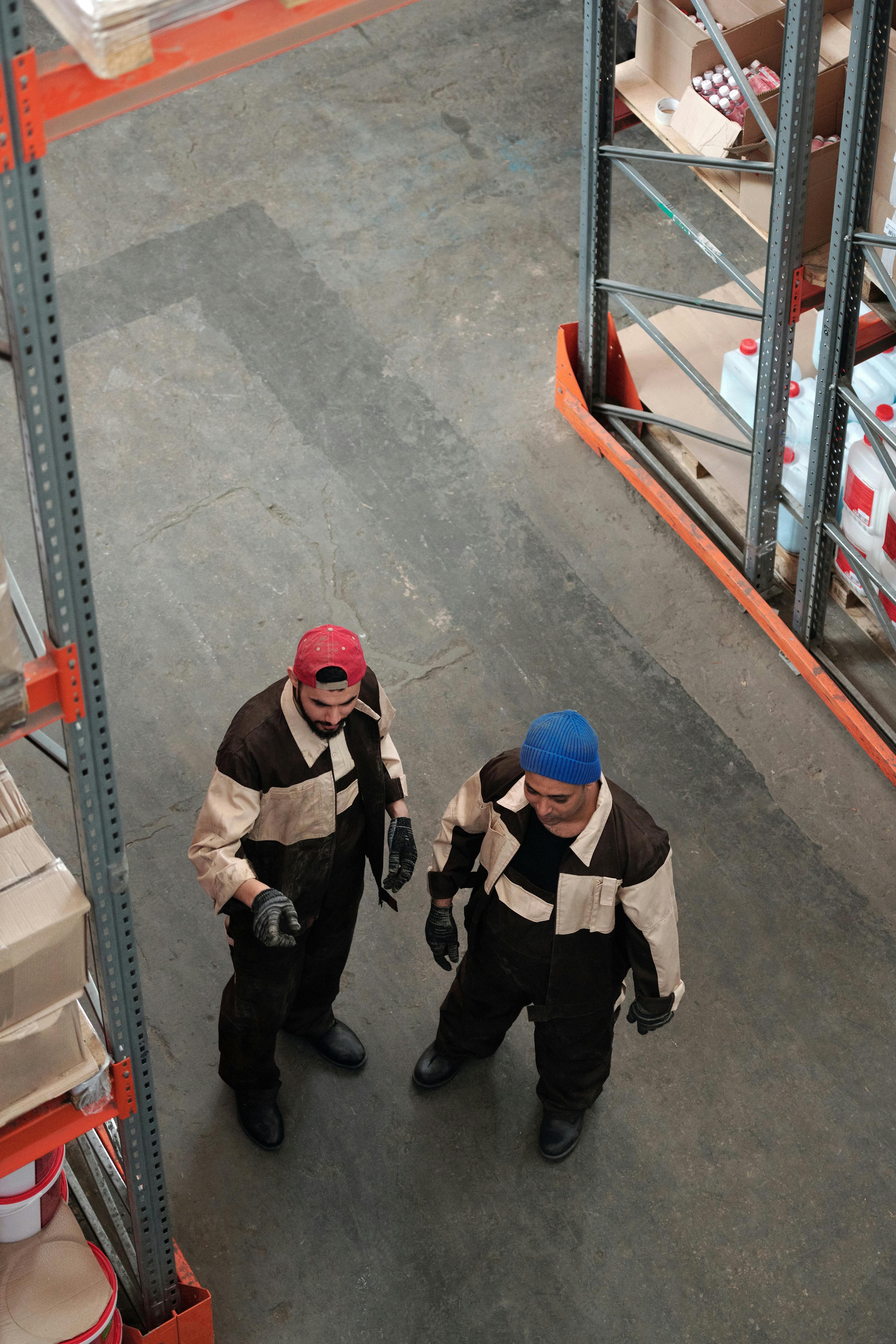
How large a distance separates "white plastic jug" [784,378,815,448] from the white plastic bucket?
4504 mm

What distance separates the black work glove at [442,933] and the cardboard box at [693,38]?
3721 millimetres

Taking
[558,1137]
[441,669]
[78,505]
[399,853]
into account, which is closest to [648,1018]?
[558,1137]

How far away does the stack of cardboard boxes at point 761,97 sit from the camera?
221 inches

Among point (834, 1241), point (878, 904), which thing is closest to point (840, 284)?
point (878, 904)

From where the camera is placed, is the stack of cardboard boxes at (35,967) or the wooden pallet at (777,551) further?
the wooden pallet at (777,551)

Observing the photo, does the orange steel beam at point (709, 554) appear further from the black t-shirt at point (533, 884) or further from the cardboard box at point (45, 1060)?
the cardboard box at point (45, 1060)

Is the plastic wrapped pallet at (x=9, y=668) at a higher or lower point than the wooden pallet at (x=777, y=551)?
higher

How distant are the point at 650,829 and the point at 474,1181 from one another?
1.66m

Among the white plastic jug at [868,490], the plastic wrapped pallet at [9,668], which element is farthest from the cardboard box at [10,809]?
the white plastic jug at [868,490]

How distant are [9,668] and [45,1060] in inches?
43.4

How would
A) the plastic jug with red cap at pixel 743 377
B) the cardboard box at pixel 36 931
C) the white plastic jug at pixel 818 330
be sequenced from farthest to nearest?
the plastic jug with red cap at pixel 743 377, the white plastic jug at pixel 818 330, the cardboard box at pixel 36 931

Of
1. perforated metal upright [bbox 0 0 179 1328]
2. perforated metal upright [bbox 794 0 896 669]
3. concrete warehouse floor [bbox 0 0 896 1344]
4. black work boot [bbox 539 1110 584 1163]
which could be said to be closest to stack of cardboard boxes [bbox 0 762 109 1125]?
perforated metal upright [bbox 0 0 179 1328]

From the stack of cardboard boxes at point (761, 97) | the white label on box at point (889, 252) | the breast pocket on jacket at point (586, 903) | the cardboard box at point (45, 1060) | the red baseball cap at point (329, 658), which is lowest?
the breast pocket on jacket at point (586, 903)

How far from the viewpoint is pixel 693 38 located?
5.92 meters
